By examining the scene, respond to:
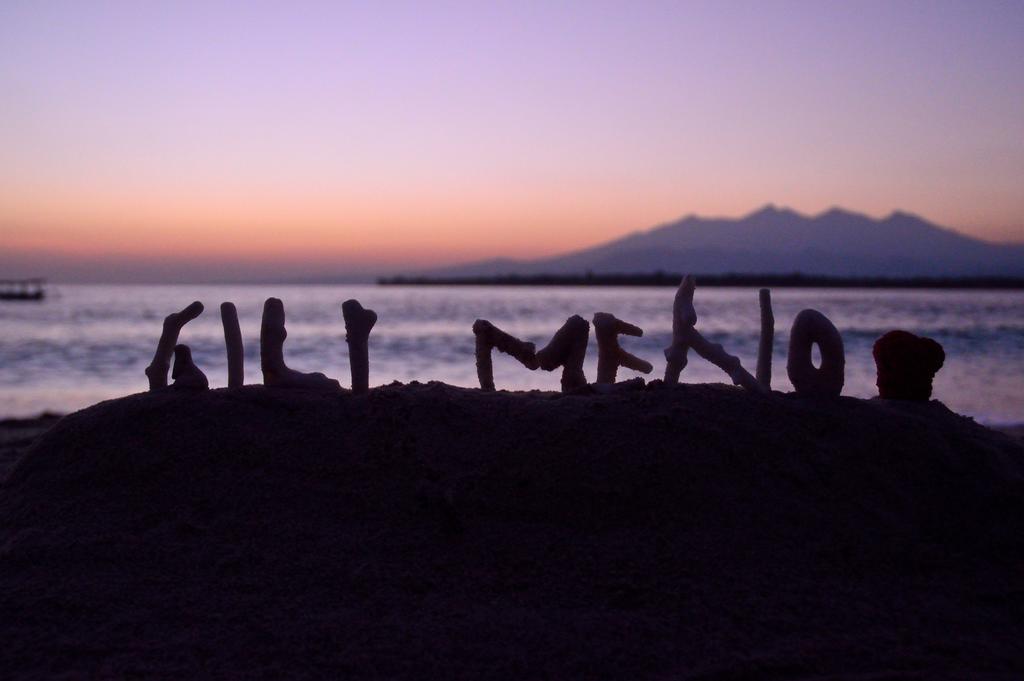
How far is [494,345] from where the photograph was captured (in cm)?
510

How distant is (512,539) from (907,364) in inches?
110

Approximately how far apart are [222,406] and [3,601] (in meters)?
1.37

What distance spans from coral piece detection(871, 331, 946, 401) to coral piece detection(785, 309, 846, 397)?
0.41 m

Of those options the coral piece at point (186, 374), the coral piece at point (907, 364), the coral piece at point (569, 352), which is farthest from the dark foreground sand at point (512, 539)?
the coral piece at point (569, 352)

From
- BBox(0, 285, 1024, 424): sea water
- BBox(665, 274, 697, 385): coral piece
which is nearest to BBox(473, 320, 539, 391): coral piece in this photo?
BBox(665, 274, 697, 385): coral piece

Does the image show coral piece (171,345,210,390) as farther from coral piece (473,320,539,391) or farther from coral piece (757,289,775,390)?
coral piece (757,289,775,390)

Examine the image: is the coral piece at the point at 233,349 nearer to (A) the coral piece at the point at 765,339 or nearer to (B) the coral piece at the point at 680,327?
(B) the coral piece at the point at 680,327

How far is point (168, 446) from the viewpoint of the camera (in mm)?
4191

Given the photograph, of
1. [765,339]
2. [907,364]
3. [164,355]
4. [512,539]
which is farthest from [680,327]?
[164,355]

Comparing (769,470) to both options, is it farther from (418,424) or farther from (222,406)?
(222,406)

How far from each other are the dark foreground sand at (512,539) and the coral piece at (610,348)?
2.10 ft

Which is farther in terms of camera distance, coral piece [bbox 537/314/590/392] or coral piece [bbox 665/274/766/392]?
coral piece [bbox 537/314/590/392]

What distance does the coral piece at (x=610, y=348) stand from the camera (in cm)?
514

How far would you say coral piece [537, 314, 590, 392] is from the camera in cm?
495
